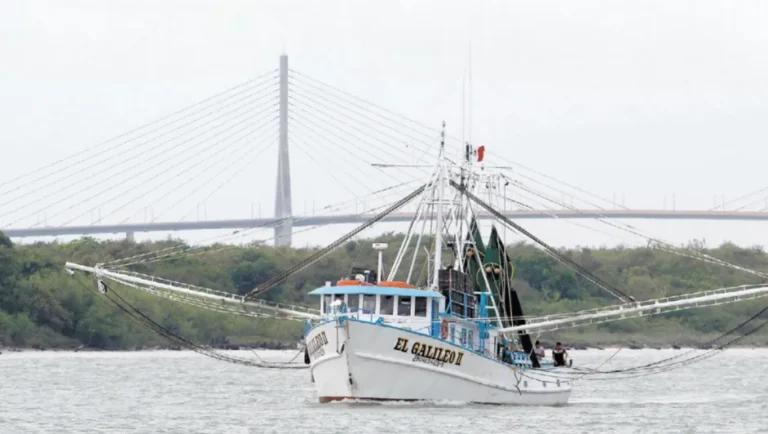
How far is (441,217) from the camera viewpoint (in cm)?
7162

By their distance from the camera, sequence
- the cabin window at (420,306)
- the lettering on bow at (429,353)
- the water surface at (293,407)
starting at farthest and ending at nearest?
1. the cabin window at (420,306)
2. the lettering on bow at (429,353)
3. the water surface at (293,407)

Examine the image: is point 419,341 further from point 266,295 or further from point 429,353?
point 266,295

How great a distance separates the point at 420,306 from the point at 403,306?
63 cm

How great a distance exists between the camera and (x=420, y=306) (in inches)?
2640

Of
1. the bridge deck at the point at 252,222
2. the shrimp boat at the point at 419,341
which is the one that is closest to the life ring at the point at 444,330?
the shrimp boat at the point at 419,341

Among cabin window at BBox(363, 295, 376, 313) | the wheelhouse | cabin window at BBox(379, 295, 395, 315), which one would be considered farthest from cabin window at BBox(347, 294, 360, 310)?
cabin window at BBox(379, 295, 395, 315)

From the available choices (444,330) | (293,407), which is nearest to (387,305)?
→ (444,330)

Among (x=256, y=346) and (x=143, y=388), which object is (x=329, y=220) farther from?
(x=143, y=388)

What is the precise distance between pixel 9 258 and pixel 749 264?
7076cm

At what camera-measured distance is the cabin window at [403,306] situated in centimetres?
6681

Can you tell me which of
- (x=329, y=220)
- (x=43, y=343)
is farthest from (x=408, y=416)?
(x=329, y=220)

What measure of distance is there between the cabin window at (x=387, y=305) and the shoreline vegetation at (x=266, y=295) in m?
60.7

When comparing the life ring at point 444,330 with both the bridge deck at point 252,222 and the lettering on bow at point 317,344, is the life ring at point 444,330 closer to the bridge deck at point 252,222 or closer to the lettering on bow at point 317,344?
the lettering on bow at point 317,344

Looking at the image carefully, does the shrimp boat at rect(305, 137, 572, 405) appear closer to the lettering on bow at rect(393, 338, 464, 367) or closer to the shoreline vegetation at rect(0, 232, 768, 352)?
the lettering on bow at rect(393, 338, 464, 367)
